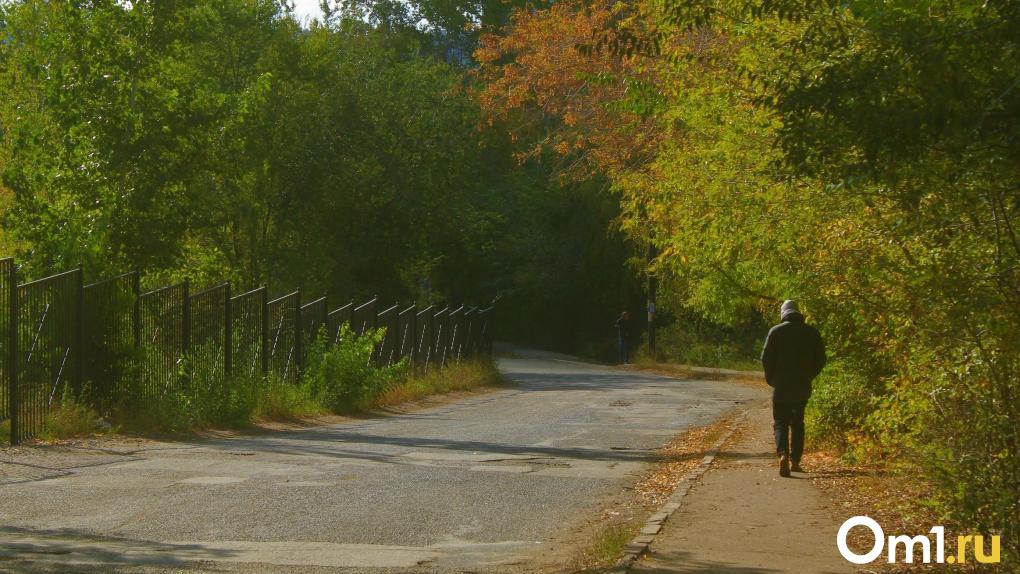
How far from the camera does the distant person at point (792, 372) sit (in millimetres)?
13195

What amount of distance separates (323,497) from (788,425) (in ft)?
16.2

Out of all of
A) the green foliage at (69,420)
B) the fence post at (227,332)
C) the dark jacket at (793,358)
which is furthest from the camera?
the fence post at (227,332)

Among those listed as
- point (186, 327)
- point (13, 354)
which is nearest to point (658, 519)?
point (13, 354)

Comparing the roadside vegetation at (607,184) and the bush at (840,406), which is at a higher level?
the roadside vegetation at (607,184)

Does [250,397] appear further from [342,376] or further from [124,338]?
[342,376]

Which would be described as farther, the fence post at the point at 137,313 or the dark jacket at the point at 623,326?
the dark jacket at the point at 623,326

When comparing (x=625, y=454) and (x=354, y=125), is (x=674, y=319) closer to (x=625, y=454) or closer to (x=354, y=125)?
(x=354, y=125)

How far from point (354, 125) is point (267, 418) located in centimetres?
1723

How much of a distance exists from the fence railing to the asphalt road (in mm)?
1488

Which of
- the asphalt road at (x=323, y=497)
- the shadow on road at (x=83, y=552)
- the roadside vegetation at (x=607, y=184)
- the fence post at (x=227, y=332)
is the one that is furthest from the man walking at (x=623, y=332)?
the shadow on road at (x=83, y=552)

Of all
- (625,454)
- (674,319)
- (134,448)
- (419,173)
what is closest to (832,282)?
(625,454)

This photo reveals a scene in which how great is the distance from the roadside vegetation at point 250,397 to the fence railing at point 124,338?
157 millimetres

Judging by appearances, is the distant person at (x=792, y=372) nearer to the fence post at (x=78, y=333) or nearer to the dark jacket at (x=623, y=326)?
the fence post at (x=78, y=333)

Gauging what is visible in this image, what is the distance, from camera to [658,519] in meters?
9.84
